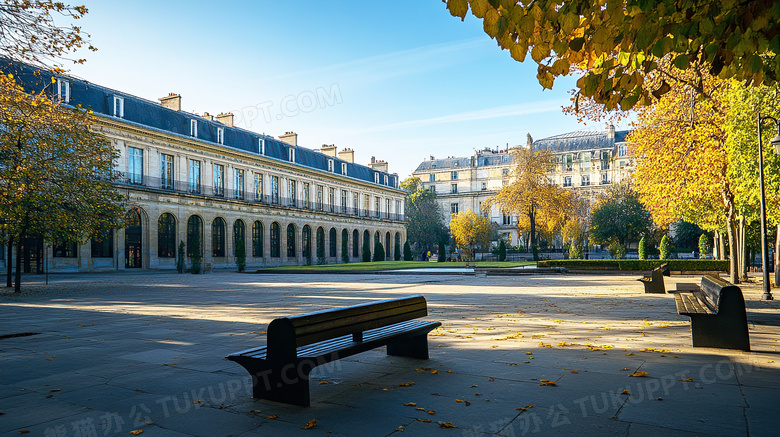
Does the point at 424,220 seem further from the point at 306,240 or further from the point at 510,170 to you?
the point at 306,240

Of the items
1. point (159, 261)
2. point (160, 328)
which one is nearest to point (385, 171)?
point (159, 261)

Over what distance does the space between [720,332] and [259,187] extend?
4792 centimetres

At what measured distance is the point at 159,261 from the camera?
130 ft

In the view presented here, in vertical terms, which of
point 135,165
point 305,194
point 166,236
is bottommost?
point 166,236

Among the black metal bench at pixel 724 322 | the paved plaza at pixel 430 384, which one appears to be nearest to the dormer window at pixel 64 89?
the paved plaza at pixel 430 384

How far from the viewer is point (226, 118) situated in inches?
1986

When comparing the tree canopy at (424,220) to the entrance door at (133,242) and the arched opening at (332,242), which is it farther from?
the entrance door at (133,242)

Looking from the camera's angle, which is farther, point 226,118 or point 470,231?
point 470,231

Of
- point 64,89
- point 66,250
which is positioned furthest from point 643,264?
point 64,89

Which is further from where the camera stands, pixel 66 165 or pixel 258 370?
pixel 66 165

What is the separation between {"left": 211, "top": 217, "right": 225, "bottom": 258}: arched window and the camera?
45.5 meters

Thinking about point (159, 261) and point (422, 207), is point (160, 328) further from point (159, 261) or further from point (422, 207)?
point (422, 207)

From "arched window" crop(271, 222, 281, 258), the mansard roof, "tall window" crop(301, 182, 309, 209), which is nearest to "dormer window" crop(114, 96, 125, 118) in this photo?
the mansard roof

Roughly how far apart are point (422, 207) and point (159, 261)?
49.9 metres
